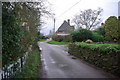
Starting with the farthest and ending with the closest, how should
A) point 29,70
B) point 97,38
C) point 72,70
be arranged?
1. point 97,38
2. point 72,70
3. point 29,70

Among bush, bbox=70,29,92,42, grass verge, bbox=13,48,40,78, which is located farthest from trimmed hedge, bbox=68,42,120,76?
bush, bbox=70,29,92,42

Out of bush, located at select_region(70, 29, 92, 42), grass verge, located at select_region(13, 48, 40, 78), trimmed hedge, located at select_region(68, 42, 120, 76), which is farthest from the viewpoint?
bush, located at select_region(70, 29, 92, 42)

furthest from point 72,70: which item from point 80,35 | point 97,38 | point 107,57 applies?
point 97,38

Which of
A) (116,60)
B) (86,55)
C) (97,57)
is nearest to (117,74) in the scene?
(116,60)

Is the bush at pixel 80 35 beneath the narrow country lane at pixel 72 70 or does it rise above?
above

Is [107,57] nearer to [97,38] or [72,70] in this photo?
[72,70]

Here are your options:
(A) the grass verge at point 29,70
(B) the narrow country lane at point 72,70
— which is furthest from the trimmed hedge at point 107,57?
(A) the grass verge at point 29,70

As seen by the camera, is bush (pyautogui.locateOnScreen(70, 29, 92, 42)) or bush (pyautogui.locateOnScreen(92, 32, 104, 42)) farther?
bush (pyautogui.locateOnScreen(92, 32, 104, 42))

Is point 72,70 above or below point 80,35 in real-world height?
below

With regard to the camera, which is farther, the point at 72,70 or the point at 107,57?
the point at 72,70

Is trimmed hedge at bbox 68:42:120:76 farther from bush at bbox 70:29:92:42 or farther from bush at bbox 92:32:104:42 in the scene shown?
bush at bbox 92:32:104:42

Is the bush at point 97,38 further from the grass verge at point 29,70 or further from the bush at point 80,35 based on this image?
the grass verge at point 29,70

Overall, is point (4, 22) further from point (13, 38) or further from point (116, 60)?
point (116, 60)

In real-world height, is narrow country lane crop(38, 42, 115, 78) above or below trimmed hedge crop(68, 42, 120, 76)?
below
